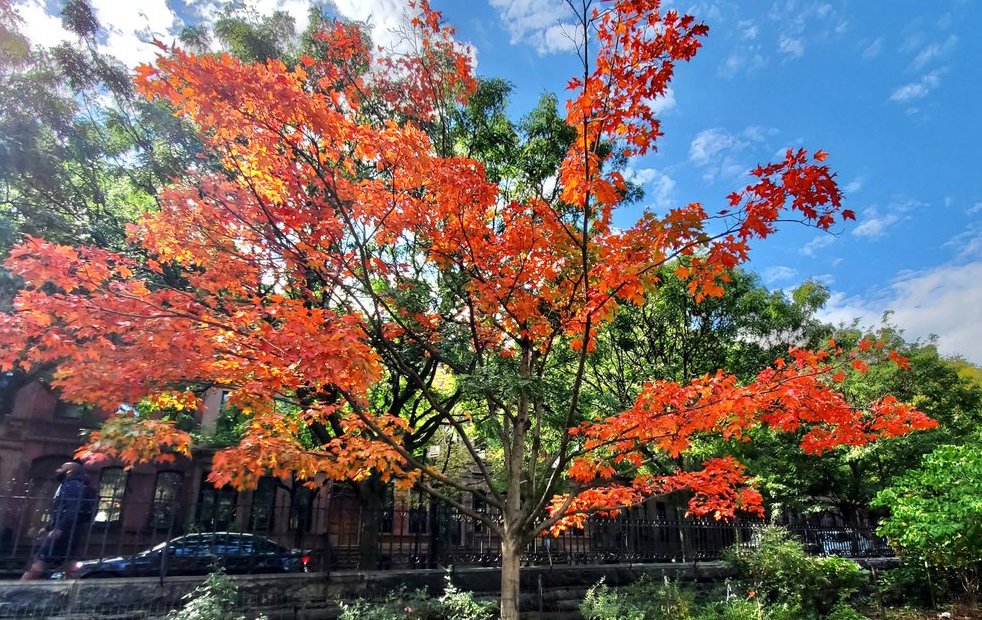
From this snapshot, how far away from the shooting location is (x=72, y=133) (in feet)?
36.7

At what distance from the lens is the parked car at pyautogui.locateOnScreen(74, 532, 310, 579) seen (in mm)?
8688

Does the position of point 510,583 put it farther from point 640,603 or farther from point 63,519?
point 63,519

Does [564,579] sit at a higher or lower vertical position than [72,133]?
lower

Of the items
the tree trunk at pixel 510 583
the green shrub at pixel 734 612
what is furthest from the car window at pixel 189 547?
the green shrub at pixel 734 612

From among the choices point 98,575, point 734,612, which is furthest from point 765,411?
point 98,575

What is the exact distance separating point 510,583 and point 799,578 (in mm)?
7498

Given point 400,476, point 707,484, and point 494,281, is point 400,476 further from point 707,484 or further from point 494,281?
point 707,484

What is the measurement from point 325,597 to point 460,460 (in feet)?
46.2

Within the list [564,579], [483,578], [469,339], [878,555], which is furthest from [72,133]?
[878,555]

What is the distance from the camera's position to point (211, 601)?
19.4 ft

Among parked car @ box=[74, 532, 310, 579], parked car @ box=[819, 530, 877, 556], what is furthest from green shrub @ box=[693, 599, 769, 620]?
parked car @ box=[819, 530, 877, 556]

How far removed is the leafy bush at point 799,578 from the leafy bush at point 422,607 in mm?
5756

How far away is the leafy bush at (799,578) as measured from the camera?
32.6 ft

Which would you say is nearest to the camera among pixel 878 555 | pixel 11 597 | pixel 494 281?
pixel 11 597
